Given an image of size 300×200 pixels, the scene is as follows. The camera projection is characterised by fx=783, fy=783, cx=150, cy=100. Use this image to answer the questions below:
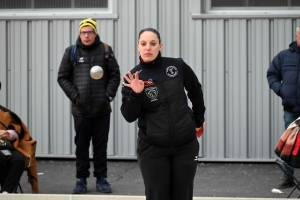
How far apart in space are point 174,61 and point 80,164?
3.46 m

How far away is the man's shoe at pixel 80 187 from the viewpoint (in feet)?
31.1

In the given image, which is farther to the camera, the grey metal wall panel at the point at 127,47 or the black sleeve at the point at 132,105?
the grey metal wall panel at the point at 127,47

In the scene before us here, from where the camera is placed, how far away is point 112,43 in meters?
11.7

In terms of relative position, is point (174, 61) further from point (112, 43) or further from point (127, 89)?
point (112, 43)

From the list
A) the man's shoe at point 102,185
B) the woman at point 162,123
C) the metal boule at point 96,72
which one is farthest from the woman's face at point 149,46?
the man's shoe at point 102,185

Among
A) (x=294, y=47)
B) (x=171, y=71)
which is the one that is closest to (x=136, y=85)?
(x=171, y=71)

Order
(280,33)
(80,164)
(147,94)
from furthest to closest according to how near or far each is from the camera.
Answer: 1. (280,33)
2. (80,164)
3. (147,94)

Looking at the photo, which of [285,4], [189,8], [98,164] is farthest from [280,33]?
[98,164]

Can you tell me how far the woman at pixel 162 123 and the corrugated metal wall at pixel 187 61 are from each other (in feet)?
16.8

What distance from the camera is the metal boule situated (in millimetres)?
9188

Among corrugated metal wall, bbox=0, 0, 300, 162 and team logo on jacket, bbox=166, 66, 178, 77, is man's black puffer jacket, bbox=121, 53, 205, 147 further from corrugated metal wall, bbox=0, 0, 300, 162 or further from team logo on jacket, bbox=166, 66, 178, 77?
corrugated metal wall, bbox=0, 0, 300, 162

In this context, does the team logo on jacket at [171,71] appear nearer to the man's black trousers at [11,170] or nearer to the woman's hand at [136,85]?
the woman's hand at [136,85]

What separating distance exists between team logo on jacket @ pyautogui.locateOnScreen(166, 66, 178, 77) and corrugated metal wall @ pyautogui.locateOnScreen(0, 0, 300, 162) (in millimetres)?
5122

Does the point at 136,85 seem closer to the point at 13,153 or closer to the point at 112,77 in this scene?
the point at 13,153
